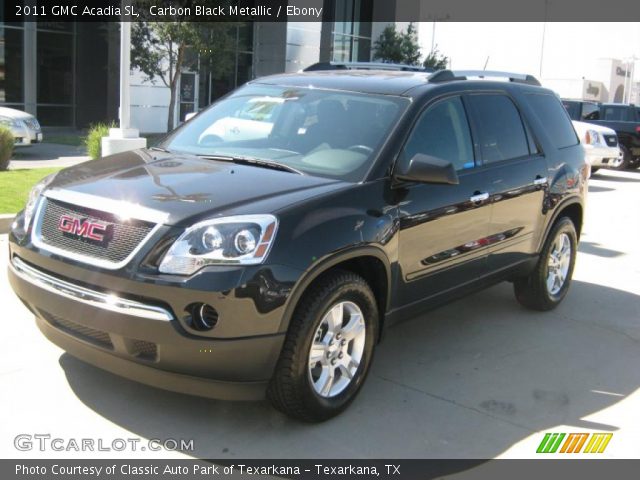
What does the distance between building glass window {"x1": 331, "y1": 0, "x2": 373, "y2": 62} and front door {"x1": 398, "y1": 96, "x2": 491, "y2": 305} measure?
28546mm

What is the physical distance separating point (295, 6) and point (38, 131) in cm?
1621

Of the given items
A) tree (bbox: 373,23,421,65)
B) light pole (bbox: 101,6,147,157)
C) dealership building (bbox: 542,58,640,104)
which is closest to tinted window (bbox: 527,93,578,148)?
light pole (bbox: 101,6,147,157)

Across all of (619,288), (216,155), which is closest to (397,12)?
(619,288)

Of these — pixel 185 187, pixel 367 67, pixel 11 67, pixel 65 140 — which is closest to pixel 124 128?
pixel 367 67

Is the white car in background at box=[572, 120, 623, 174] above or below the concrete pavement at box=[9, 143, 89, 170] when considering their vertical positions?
above

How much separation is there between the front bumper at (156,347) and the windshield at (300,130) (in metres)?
1.25

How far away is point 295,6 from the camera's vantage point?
30188 millimetres

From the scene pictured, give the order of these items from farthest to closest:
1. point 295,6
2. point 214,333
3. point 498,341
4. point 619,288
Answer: point 295,6
point 619,288
point 498,341
point 214,333

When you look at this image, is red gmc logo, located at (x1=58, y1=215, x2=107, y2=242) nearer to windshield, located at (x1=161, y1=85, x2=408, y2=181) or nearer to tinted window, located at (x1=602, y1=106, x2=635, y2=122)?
windshield, located at (x1=161, y1=85, x2=408, y2=181)

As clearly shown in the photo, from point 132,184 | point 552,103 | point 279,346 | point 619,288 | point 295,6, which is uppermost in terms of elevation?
point 295,6

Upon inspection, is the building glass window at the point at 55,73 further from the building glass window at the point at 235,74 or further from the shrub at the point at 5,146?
the shrub at the point at 5,146

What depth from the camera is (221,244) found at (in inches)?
134

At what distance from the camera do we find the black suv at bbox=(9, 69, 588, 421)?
11.0ft

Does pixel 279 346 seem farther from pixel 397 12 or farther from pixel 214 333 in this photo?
pixel 397 12
